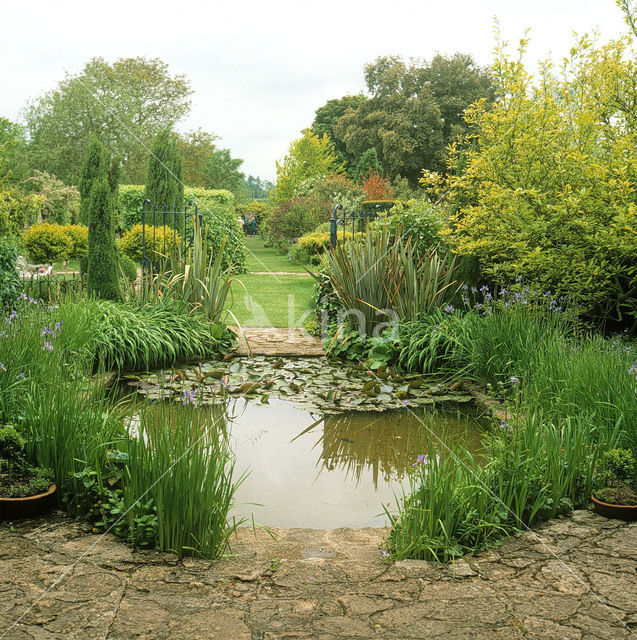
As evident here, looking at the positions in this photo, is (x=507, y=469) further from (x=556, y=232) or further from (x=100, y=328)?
(x=100, y=328)

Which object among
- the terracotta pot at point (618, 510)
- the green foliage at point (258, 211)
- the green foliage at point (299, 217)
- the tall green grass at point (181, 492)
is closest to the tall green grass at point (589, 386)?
the terracotta pot at point (618, 510)

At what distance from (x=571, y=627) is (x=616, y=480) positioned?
1.43 meters

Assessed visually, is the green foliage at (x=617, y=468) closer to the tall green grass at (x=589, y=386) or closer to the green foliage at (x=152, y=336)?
the tall green grass at (x=589, y=386)

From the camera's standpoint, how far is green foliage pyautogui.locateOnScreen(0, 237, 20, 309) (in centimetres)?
Result: 684

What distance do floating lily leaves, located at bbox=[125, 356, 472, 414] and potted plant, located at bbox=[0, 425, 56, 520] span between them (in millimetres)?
2060

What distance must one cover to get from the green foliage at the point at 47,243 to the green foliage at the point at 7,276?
613cm

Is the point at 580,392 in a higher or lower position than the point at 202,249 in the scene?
lower

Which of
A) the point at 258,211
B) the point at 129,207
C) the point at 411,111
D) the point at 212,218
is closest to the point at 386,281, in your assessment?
the point at 212,218

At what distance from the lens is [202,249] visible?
8.24 metres

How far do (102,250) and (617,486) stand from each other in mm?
6584

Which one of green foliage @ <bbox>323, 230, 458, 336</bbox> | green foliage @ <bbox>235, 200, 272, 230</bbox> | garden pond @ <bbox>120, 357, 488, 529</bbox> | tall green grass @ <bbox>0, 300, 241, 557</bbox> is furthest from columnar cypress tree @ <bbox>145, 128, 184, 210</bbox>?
green foliage @ <bbox>235, 200, 272, 230</bbox>

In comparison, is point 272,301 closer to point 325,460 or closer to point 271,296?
point 271,296

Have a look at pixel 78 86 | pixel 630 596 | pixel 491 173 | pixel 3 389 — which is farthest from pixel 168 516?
pixel 78 86

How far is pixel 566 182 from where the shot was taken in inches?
254
